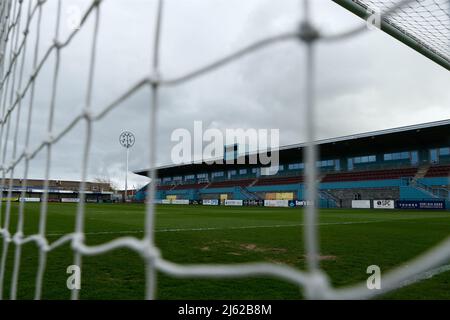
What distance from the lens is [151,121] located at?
3.88 ft

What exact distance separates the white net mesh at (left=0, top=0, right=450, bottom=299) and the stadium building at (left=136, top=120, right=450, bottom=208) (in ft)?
71.3

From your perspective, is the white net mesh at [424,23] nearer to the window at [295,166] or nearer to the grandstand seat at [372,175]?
the grandstand seat at [372,175]

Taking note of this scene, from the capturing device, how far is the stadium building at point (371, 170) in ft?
76.6

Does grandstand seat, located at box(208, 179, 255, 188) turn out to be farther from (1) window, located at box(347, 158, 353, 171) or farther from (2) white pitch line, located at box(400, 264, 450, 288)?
(2) white pitch line, located at box(400, 264, 450, 288)

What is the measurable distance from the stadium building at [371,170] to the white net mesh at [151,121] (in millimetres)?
21734

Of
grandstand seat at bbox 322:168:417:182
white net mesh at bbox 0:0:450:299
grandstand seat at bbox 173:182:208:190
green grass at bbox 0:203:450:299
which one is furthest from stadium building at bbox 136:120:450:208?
white net mesh at bbox 0:0:450:299

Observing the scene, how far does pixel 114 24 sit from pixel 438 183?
80.6ft

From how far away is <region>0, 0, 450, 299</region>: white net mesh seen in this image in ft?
2.45

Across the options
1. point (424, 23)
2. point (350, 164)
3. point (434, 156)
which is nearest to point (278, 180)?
point (350, 164)

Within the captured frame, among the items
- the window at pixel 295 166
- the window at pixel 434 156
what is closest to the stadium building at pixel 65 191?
the window at pixel 295 166

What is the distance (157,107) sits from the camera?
1.21 metres
